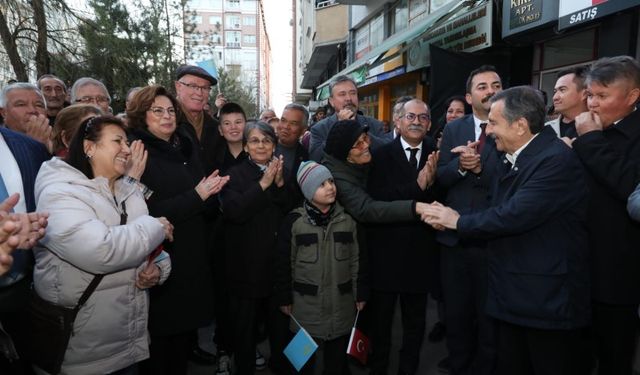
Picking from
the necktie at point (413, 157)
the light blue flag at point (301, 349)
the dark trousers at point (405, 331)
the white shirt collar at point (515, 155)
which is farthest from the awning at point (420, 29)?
the light blue flag at point (301, 349)

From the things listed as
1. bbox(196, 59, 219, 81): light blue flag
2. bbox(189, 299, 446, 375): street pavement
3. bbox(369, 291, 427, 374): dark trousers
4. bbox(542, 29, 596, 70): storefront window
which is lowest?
bbox(189, 299, 446, 375): street pavement

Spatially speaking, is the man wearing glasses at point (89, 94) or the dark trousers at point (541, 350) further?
the man wearing glasses at point (89, 94)

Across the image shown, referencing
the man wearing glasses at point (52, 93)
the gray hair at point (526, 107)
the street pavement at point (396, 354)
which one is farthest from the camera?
the man wearing glasses at point (52, 93)

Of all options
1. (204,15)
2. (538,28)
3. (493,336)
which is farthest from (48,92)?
(204,15)

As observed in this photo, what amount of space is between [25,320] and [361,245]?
194cm

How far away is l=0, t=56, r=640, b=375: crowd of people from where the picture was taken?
1.95 meters

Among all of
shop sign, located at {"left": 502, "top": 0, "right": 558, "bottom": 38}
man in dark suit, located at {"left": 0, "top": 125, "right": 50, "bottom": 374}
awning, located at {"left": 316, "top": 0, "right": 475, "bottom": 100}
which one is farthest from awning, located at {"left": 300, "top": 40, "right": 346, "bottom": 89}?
man in dark suit, located at {"left": 0, "top": 125, "right": 50, "bottom": 374}

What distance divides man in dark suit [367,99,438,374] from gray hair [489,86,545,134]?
77 centimetres

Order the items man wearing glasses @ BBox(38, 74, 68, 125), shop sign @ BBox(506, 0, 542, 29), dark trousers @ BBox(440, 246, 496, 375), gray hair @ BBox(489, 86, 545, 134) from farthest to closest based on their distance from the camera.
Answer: shop sign @ BBox(506, 0, 542, 29)
man wearing glasses @ BBox(38, 74, 68, 125)
dark trousers @ BBox(440, 246, 496, 375)
gray hair @ BBox(489, 86, 545, 134)

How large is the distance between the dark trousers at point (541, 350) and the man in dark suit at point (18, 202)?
8.13 ft

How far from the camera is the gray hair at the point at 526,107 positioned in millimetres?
2268

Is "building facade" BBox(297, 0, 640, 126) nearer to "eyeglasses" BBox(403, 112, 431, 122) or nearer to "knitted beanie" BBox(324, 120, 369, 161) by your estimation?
"eyeglasses" BBox(403, 112, 431, 122)

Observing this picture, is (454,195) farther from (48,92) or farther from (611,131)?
(48,92)

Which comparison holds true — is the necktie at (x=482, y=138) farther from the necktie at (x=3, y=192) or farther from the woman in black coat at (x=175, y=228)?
the necktie at (x=3, y=192)
